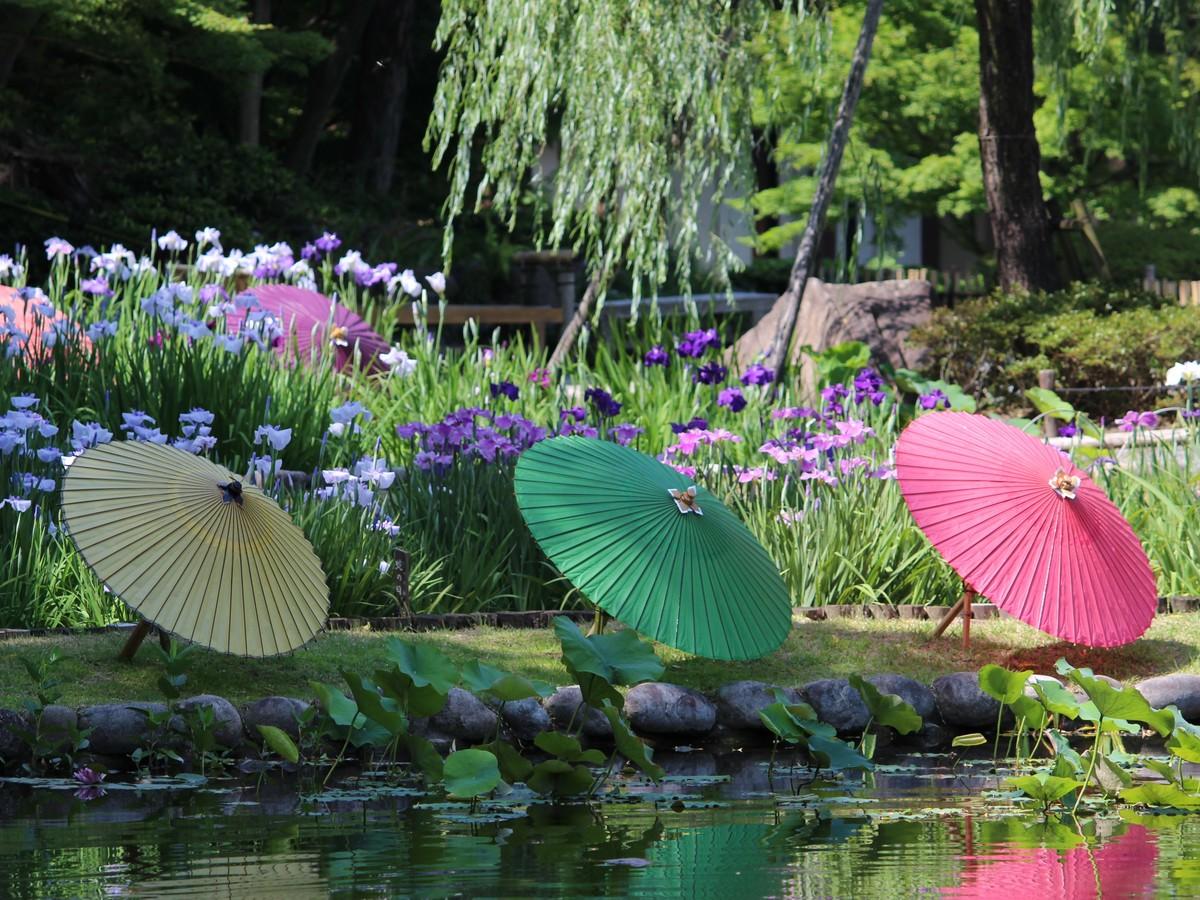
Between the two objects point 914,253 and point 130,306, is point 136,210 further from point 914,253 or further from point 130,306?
point 914,253

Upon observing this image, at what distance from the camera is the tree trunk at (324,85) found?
746 inches

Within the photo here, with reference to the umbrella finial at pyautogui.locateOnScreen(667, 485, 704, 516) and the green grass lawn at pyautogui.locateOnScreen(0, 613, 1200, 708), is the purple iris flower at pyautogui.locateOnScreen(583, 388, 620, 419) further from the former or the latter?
the umbrella finial at pyautogui.locateOnScreen(667, 485, 704, 516)

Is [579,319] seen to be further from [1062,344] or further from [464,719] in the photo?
[464,719]

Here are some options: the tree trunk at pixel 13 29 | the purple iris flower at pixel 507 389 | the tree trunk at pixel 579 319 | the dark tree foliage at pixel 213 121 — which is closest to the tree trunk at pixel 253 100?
the dark tree foliage at pixel 213 121

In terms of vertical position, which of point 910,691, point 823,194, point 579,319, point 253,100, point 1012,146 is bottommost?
point 910,691

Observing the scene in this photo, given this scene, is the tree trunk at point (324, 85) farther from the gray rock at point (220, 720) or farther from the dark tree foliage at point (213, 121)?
the gray rock at point (220, 720)

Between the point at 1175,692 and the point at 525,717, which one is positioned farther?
the point at 1175,692

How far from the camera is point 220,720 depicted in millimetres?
4941

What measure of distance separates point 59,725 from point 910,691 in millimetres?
2715

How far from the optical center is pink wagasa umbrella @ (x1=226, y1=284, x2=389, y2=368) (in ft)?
30.3

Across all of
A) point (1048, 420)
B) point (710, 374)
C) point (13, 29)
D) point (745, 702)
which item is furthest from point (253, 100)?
point (745, 702)

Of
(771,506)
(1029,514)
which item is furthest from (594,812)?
(771,506)

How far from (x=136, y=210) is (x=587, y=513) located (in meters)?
12.0

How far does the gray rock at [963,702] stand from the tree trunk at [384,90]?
1462 centimetres
